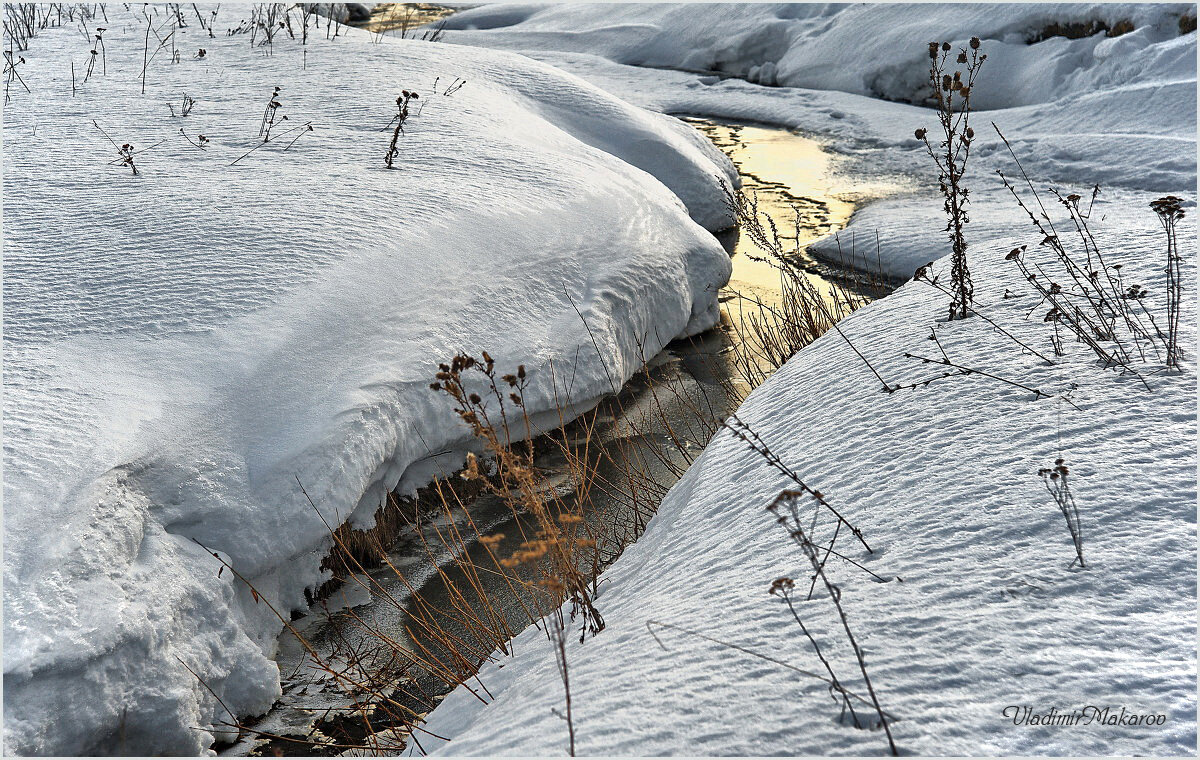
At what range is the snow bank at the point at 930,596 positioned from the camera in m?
1.58

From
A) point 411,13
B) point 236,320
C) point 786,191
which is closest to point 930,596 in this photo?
point 236,320

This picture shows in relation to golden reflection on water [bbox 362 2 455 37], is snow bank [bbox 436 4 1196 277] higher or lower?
lower

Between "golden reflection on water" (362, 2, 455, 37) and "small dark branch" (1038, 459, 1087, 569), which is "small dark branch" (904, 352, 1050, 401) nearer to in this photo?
"small dark branch" (1038, 459, 1087, 569)

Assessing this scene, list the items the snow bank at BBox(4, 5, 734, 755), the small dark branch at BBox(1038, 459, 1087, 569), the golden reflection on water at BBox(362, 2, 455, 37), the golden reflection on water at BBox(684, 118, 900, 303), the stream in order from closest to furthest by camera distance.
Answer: the small dark branch at BBox(1038, 459, 1087, 569) < the snow bank at BBox(4, 5, 734, 755) < the stream < the golden reflection on water at BBox(684, 118, 900, 303) < the golden reflection on water at BBox(362, 2, 455, 37)

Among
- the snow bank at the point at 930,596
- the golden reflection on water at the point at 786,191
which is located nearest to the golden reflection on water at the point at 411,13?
the golden reflection on water at the point at 786,191

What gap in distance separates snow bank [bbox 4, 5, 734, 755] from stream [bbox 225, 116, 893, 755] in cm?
15

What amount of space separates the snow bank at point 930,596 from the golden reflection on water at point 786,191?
3096 mm

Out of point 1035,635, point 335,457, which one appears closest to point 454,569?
point 335,457

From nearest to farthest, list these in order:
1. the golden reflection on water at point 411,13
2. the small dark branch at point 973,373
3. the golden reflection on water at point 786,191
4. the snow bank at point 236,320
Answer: the snow bank at point 236,320 < the small dark branch at point 973,373 < the golden reflection on water at point 786,191 < the golden reflection on water at point 411,13

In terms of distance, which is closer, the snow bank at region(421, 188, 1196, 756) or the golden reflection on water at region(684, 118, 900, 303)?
the snow bank at region(421, 188, 1196, 756)

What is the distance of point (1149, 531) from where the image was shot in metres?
1.94

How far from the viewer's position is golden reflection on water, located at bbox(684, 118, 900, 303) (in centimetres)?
669
